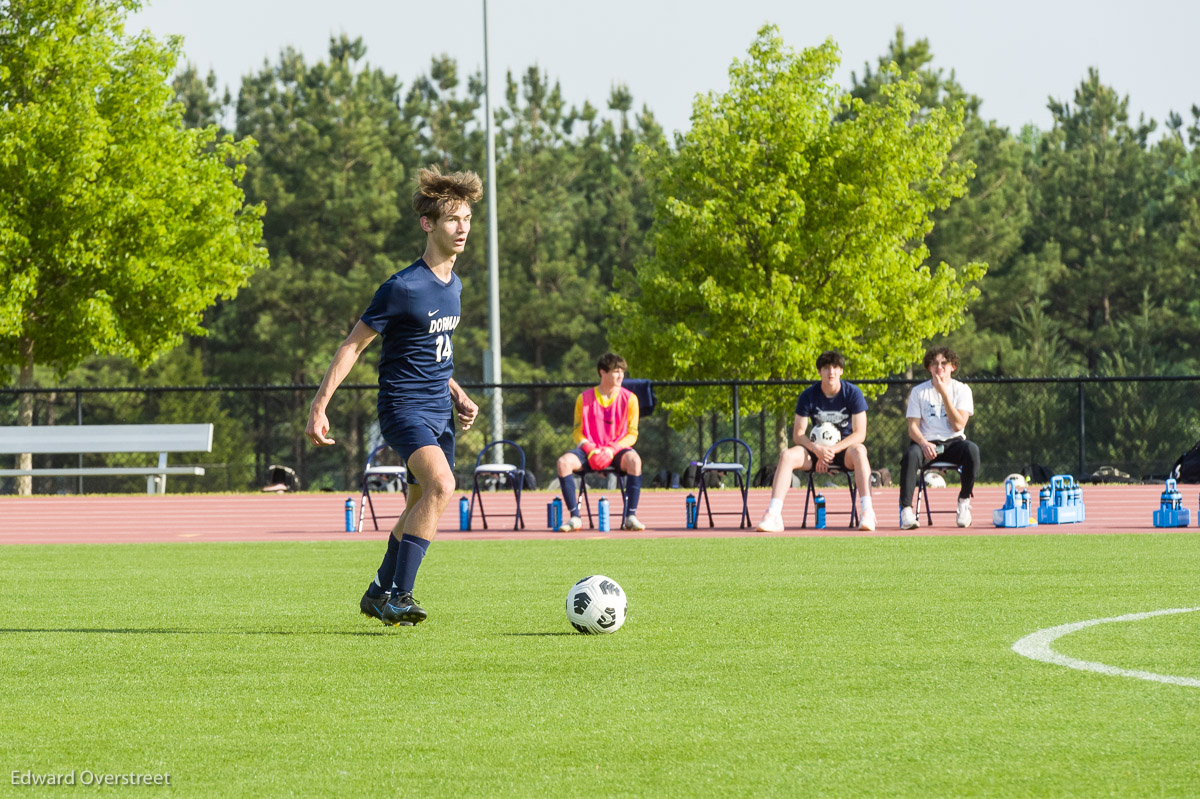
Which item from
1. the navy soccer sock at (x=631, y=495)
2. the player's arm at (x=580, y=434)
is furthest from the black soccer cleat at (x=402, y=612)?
the navy soccer sock at (x=631, y=495)

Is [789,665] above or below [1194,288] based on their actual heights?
below

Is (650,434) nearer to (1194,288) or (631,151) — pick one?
(631,151)

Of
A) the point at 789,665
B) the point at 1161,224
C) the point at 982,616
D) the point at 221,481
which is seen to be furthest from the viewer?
the point at 1161,224

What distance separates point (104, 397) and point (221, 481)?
4.93 m

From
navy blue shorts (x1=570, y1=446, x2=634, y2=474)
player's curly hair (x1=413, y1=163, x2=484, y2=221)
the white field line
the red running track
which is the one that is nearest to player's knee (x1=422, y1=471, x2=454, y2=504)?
player's curly hair (x1=413, y1=163, x2=484, y2=221)

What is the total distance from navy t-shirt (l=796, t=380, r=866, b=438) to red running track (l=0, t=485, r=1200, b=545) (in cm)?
101

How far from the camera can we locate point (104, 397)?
136 feet

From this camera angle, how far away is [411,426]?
6.89 m

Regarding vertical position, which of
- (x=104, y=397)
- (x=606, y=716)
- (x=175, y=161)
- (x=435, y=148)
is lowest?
(x=606, y=716)

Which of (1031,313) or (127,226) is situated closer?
(127,226)

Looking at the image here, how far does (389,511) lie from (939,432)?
23.2ft

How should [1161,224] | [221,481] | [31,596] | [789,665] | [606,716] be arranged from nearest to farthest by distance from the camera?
[606,716] < [789,665] < [31,596] < [221,481] < [1161,224]

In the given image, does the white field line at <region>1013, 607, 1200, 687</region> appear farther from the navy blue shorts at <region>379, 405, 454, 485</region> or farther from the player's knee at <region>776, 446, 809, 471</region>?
the player's knee at <region>776, 446, 809, 471</region>

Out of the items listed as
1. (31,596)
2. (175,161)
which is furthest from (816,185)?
(31,596)
